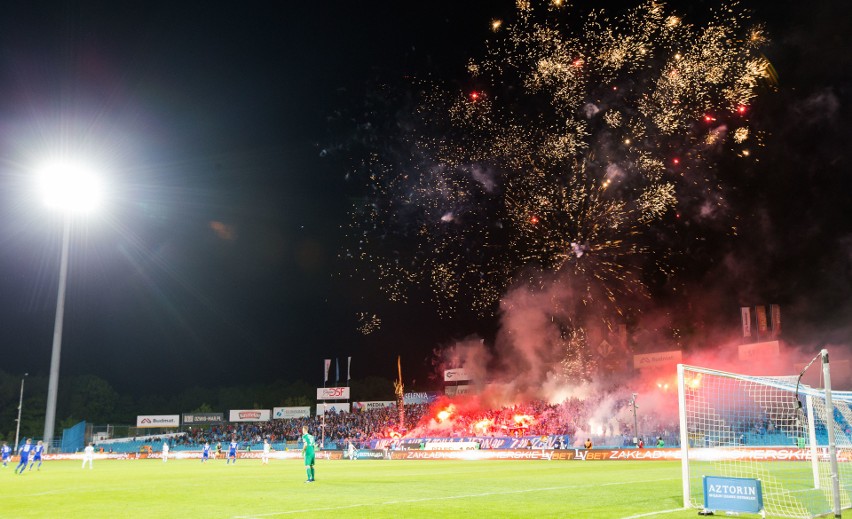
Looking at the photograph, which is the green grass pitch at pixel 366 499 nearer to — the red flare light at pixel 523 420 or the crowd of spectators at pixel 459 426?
the crowd of spectators at pixel 459 426

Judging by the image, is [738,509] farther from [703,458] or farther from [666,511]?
[703,458]

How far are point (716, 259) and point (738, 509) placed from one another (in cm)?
5503

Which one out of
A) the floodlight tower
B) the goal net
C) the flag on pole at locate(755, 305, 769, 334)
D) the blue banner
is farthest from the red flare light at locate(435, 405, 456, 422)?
the blue banner

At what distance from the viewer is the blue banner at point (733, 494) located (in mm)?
11617

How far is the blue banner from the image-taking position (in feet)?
38.1

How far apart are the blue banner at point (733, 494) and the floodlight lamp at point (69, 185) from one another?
168 ft

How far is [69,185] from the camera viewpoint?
5112 cm

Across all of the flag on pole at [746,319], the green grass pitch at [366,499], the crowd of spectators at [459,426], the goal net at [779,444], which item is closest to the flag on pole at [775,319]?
the flag on pole at [746,319]

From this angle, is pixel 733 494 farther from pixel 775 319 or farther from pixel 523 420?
pixel 775 319

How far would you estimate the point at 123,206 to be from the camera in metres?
55.1

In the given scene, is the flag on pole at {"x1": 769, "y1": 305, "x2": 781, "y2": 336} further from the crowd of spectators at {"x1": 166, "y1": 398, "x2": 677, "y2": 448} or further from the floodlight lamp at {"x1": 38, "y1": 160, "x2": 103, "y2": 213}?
the floodlight lamp at {"x1": 38, "y1": 160, "x2": 103, "y2": 213}

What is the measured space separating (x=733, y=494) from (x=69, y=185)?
52.5 metres

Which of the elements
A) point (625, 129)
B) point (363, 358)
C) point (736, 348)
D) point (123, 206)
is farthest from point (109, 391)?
point (625, 129)

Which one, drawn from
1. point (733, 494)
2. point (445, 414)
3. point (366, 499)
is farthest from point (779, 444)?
point (445, 414)
